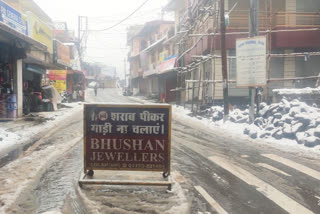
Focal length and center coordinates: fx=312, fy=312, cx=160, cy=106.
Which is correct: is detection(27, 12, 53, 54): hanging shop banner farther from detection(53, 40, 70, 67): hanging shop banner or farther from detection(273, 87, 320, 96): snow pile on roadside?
detection(273, 87, 320, 96): snow pile on roadside

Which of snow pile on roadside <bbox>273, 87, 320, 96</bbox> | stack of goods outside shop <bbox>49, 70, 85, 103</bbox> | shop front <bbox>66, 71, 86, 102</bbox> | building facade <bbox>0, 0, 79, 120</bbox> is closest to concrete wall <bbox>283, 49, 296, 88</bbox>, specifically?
snow pile on roadside <bbox>273, 87, 320, 96</bbox>

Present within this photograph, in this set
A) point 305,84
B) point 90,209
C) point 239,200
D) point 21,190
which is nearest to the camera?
point 90,209

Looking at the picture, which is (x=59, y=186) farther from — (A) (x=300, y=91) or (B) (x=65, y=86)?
(B) (x=65, y=86)

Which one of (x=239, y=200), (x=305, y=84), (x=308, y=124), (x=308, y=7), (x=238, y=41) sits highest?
(x=308, y=7)

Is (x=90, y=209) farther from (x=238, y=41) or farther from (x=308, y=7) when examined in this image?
(x=308, y=7)

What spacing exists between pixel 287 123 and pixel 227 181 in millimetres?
6557

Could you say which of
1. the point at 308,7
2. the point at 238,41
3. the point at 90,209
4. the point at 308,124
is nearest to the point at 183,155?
the point at 90,209

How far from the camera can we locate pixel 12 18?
16.1m

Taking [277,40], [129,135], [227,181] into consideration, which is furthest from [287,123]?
[277,40]

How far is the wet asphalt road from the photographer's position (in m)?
4.52

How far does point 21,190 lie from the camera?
5.11 metres

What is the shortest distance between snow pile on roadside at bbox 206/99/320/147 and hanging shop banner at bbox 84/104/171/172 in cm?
598

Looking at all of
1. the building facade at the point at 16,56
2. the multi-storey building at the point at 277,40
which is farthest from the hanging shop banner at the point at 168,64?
the building facade at the point at 16,56

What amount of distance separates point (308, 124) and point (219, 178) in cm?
600
